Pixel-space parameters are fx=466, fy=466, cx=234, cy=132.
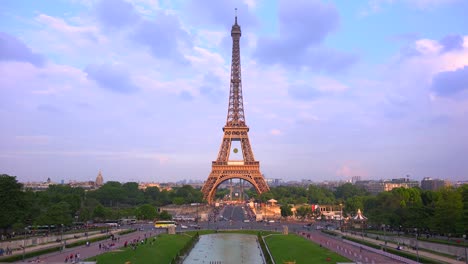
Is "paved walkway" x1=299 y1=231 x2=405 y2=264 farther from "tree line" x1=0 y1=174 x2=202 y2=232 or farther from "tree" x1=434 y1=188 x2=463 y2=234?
"tree line" x1=0 y1=174 x2=202 y2=232

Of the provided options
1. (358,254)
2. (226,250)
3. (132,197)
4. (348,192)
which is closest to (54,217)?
(226,250)

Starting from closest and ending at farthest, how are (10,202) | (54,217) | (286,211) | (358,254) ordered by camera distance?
(358,254) < (10,202) < (54,217) < (286,211)

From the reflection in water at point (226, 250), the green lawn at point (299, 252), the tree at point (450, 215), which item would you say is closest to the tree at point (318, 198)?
the reflection in water at point (226, 250)

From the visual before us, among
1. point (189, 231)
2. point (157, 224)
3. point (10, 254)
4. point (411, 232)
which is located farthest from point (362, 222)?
point (10, 254)

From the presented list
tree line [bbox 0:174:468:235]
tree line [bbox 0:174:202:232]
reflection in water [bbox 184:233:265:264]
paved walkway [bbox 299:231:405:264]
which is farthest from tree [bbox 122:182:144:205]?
paved walkway [bbox 299:231:405:264]

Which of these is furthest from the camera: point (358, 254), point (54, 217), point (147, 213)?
point (147, 213)

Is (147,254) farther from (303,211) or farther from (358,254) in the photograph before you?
(303,211)

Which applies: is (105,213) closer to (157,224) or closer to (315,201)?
(157,224)

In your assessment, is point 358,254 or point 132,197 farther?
point 132,197
